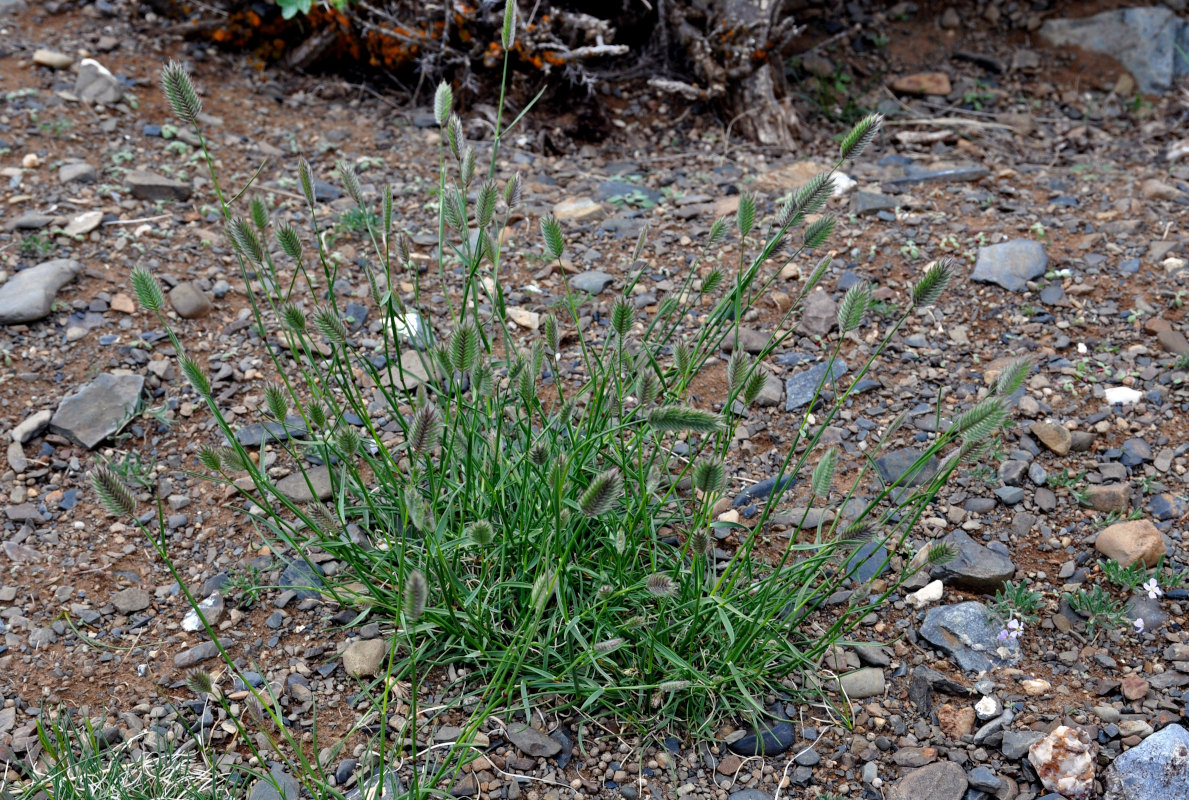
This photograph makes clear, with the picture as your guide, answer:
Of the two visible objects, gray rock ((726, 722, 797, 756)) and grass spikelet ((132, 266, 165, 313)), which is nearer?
grass spikelet ((132, 266, 165, 313))

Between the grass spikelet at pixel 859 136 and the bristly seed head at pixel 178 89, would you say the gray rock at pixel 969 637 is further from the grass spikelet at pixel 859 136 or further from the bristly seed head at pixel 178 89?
the bristly seed head at pixel 178 89

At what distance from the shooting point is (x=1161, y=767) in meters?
2.17

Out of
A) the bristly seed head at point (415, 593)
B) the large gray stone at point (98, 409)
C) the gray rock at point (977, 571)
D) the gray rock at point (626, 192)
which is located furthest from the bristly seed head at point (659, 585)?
the gray rock at point (626, 192)

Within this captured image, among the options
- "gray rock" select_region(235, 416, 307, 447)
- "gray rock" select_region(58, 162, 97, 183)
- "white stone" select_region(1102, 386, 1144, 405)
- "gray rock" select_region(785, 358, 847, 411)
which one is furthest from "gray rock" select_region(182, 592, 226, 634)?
"white stone" select_region(1102, 386, 1144, 405)

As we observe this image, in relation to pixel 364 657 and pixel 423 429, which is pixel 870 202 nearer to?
pixel 364 657

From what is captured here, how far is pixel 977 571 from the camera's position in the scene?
2.68 metres

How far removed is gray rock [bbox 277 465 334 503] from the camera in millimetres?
2986

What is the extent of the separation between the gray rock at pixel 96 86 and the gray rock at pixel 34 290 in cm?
128

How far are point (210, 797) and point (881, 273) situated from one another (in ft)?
9.48

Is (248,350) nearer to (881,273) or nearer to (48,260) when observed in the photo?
(48,260)

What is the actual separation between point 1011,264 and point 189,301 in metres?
3.05

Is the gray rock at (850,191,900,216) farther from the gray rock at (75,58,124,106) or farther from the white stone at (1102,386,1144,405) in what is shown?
the gray rock at (75,58,124,106)

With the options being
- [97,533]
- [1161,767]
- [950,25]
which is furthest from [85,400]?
[950,25]

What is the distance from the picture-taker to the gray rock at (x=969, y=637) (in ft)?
8.18
